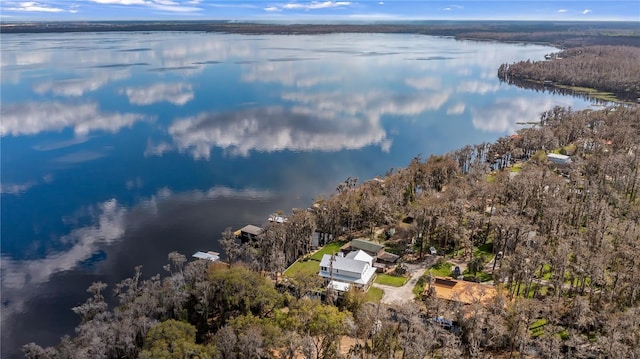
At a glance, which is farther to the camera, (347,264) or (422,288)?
(347,264)

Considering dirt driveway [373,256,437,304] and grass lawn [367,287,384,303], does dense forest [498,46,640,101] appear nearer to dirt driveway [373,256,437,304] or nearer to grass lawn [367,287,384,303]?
dirt driveway [373,256,437,304]

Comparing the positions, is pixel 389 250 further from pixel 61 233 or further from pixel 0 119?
pixel 0 119

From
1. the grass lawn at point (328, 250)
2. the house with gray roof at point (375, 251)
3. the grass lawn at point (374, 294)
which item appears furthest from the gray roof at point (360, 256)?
the grass lawn at point (374, 294)

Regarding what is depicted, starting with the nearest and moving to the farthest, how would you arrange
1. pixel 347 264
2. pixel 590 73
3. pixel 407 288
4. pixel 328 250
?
pixel 407 288 → pixel 347 264 → pixel 328 250 → pixel 590 73

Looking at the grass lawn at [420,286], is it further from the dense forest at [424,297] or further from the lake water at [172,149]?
the lake water at [172,149]

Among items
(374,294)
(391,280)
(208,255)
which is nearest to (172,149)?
(208,255)

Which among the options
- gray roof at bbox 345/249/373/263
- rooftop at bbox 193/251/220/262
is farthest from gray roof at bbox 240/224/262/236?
gray roof at bbox 345/249/373/263

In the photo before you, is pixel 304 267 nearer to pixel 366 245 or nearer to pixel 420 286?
pixel 366 245
